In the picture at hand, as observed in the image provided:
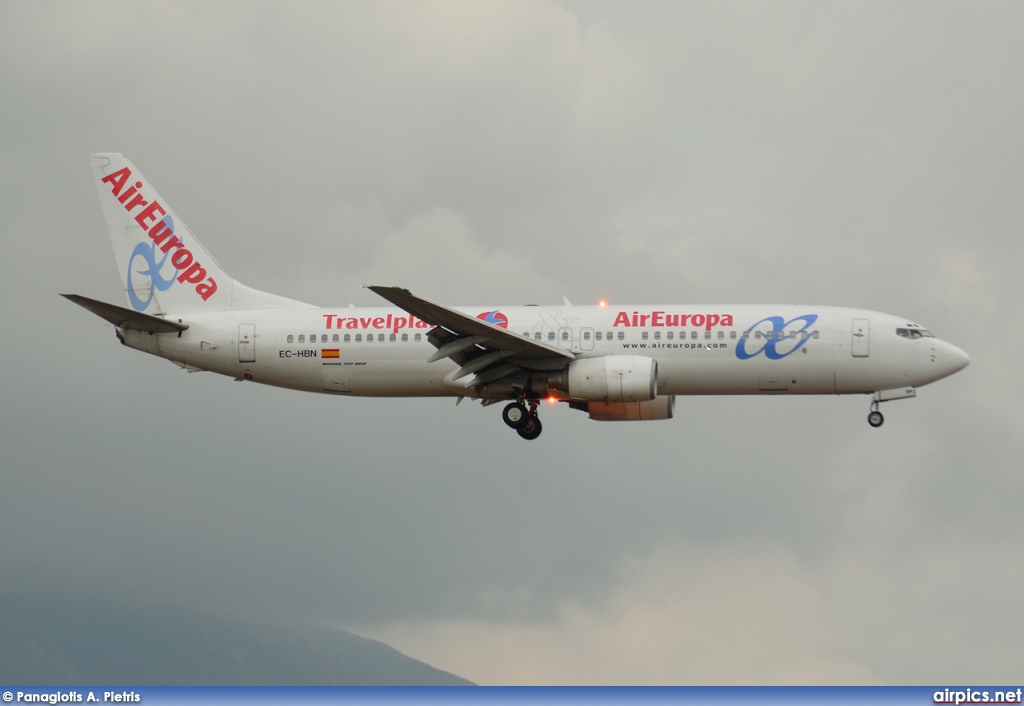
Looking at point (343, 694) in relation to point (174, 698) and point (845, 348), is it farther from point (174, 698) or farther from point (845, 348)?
point (845, 348)

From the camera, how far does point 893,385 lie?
1954 inches

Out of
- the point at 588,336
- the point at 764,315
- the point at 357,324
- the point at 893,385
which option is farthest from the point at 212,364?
the point at 893,385

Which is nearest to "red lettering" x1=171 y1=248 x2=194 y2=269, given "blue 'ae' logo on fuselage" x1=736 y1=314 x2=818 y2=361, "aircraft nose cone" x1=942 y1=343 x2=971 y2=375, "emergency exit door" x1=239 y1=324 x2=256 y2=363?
"emergency exit door" x1=239 y1=324 x2=256 y2=363

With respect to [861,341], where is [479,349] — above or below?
below

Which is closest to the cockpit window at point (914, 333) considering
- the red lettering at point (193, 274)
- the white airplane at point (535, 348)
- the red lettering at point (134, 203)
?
the white airplane at point (535, 348)

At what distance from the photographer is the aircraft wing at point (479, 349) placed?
4738cm

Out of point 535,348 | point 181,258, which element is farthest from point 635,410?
point 181,258

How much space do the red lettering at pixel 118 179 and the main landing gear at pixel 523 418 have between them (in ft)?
62.7

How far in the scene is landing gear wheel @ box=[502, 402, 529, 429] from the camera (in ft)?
170

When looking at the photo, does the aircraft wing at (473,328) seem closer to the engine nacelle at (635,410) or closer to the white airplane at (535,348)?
the white airplane at (535,348)

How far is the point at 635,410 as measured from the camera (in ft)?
174

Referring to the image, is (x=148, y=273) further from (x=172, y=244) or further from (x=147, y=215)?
(x=147, y=215)

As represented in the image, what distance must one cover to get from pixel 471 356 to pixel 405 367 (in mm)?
2912

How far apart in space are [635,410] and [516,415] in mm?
4683
